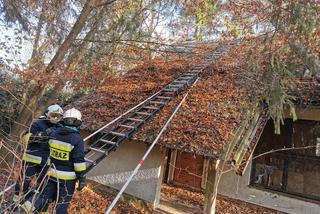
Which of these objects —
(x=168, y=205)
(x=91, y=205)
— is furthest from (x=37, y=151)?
(x=168, y=205)

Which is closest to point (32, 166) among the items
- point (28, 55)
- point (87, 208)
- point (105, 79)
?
point (87, 208)

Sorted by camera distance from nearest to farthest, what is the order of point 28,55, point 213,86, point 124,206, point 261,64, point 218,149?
point 218,149 < point 261,64 < point 124,206 < point 213,86 < point 28,55

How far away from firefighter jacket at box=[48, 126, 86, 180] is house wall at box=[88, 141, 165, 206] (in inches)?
133

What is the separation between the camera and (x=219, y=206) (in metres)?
7.85

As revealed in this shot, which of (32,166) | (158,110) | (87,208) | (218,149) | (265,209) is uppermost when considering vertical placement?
(158,110)

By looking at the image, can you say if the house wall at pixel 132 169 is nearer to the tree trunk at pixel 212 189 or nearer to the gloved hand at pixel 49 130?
the tree trunk at pixel 212 189

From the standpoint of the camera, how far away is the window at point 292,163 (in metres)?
7.21

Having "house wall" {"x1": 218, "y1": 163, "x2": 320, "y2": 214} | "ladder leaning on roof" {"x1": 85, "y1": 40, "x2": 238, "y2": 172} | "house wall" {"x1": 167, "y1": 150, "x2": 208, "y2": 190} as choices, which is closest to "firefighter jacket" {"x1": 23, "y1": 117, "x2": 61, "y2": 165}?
"ladder leaning on roof" {"x1": 85, "y1": 40, "x2": 238, "y2": 172}

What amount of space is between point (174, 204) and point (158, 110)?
264 centimetres

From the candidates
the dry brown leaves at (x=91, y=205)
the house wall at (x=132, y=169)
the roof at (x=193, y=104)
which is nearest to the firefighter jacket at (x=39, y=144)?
the dry brown leaves at (x=91, y=205)

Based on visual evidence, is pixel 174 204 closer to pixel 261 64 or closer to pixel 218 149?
pixel 218 149

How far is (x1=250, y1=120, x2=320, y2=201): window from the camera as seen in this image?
7.21 m

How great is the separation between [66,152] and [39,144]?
2.37 ft

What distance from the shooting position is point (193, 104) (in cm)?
765
